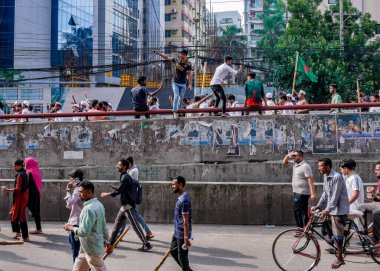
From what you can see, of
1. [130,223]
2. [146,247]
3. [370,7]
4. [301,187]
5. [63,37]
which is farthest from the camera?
[63,37]

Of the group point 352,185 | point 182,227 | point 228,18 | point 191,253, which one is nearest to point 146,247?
point 191,253

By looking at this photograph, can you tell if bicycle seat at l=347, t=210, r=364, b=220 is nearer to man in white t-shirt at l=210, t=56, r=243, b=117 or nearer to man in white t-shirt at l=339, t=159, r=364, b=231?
man in white t-shirt at l=339, t=159, r=364, b=231

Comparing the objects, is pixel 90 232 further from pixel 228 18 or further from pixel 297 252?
pixel 228 18

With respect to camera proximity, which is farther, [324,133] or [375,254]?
[324,133]

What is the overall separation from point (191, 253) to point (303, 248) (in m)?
2.28

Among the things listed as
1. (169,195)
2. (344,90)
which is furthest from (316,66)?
(169,195)

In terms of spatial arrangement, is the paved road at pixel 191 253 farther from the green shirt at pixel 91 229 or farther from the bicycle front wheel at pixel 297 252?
the green shirt at pixel 91 229

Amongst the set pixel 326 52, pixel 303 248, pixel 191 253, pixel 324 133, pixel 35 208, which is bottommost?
pixel 191 253

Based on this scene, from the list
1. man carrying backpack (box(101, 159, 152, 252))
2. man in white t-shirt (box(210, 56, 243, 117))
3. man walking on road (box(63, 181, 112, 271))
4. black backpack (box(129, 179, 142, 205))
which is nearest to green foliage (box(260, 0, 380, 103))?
man in white t-shirt (box(210, 56, 243, 117))

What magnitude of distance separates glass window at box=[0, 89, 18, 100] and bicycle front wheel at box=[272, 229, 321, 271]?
135 feet

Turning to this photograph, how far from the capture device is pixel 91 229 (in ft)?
21.2

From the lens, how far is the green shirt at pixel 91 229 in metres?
6.42

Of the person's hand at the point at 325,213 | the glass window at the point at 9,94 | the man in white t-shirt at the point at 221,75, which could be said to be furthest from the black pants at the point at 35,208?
the glass window at the point at 9,94

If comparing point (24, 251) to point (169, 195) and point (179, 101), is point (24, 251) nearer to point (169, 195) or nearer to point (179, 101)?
point (169, 195)
